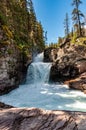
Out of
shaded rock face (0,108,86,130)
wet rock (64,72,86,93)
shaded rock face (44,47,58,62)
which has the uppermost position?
shaded rock face (44,47,58,62)

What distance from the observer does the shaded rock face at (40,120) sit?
5.69 meters

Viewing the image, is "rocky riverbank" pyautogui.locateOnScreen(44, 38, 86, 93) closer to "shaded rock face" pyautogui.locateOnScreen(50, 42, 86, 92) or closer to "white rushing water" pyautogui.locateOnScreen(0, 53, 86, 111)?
"shaded rock face" pyautogui.locateOnScreen(50, 42, 86, 92)

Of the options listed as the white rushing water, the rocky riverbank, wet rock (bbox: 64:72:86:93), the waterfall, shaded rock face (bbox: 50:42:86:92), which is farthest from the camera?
the waterfall

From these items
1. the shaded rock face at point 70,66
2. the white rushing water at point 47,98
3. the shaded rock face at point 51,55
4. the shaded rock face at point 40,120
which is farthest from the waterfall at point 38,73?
the shaded rock face at point 40,120

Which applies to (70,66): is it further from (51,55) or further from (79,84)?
(51,55)

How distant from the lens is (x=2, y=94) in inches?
824

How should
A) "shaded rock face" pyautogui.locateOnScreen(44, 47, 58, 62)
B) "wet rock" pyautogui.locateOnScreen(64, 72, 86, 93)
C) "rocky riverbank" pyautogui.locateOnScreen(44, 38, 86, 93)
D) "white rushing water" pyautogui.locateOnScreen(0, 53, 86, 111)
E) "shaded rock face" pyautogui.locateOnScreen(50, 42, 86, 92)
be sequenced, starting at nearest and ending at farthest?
"white rushing water" pyautogui.locateOnScreen(0, 53, 86, 111) < "wet rock" pyautogui.locateOnScreen(64, 72, 86, 93) < "rocky riverbank" pyautogui.locateOnScreen(44, 38, 86, 93) < "shaded rock face" pyautogui.locateOnScreen(50, 42, 86, 92) < "shaded rock face" pyautogui.locateOnScreen(44, 47, 58, 62)

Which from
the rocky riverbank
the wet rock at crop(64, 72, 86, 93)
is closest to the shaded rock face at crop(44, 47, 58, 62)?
the rocky riverbank

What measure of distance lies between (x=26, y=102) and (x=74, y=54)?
39.1ft

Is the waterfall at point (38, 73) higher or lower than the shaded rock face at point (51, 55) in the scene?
lower

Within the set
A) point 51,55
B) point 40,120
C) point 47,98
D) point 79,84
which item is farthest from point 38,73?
point 40,120

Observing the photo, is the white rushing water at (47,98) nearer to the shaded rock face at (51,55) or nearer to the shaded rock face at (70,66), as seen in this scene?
the shaded rock face at (70,66)

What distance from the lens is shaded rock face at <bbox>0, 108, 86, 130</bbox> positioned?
5.69 meters

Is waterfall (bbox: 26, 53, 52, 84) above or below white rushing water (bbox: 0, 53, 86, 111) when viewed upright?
above
